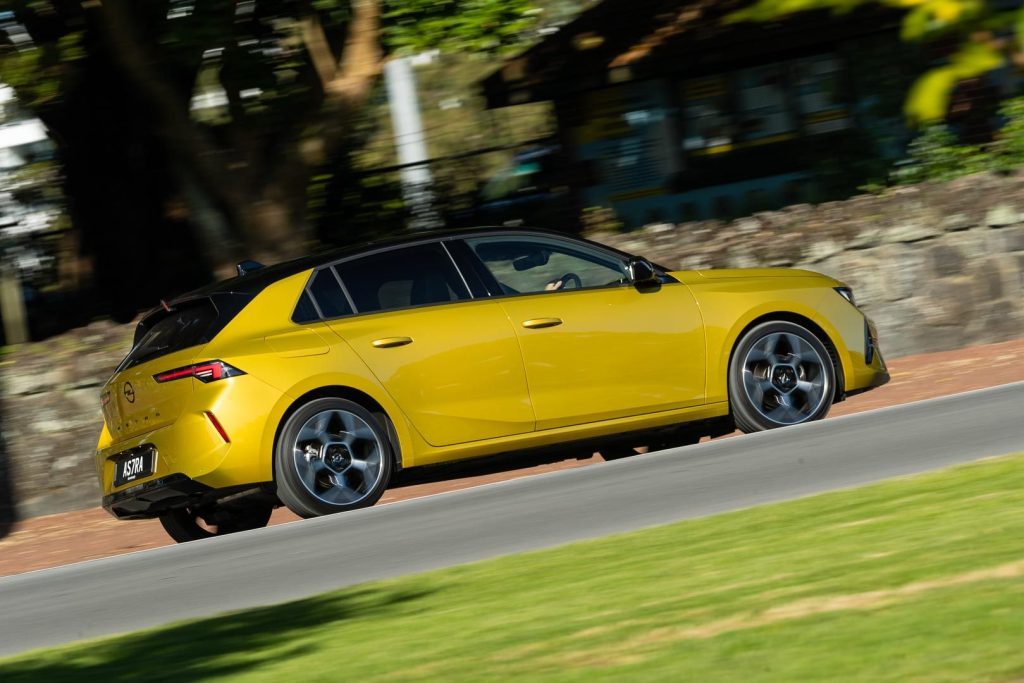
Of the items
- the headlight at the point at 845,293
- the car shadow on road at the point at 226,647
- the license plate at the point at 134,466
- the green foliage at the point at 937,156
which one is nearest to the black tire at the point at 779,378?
the headlight at the point at 845,293

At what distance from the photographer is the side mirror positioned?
33.5ft

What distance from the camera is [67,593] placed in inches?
336

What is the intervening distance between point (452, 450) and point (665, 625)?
432 cm

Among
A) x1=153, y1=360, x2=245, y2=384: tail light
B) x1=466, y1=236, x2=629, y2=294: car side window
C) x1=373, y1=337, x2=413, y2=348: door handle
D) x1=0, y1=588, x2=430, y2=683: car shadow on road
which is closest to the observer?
x1=0, y1=588, x2=430, y2=683: car shadow on road

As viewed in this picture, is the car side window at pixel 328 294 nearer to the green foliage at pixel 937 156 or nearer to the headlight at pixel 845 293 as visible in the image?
the headlight at pixel 845 293

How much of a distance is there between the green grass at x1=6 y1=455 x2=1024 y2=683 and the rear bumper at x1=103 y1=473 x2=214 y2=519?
7.58ft

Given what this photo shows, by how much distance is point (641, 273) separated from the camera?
10219 mm

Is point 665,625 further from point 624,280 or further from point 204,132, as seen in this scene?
point 204,132

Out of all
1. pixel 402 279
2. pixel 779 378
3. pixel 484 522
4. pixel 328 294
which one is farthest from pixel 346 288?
pixel 779 378

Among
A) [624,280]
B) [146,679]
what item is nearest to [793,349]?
[624,280]

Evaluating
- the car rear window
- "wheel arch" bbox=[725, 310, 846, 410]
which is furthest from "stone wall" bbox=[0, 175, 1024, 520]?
"wheel arch" bbox=[725, 310, 846, 410]

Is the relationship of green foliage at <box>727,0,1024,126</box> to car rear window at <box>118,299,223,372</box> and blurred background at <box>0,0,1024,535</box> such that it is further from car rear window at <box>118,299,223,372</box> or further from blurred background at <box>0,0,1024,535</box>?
blurred background at <box>0,0,1024,535</box>

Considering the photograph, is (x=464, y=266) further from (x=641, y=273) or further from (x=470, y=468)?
(x=470, y=468)

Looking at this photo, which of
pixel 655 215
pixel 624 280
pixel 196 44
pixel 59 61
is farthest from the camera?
pixel 655 215
